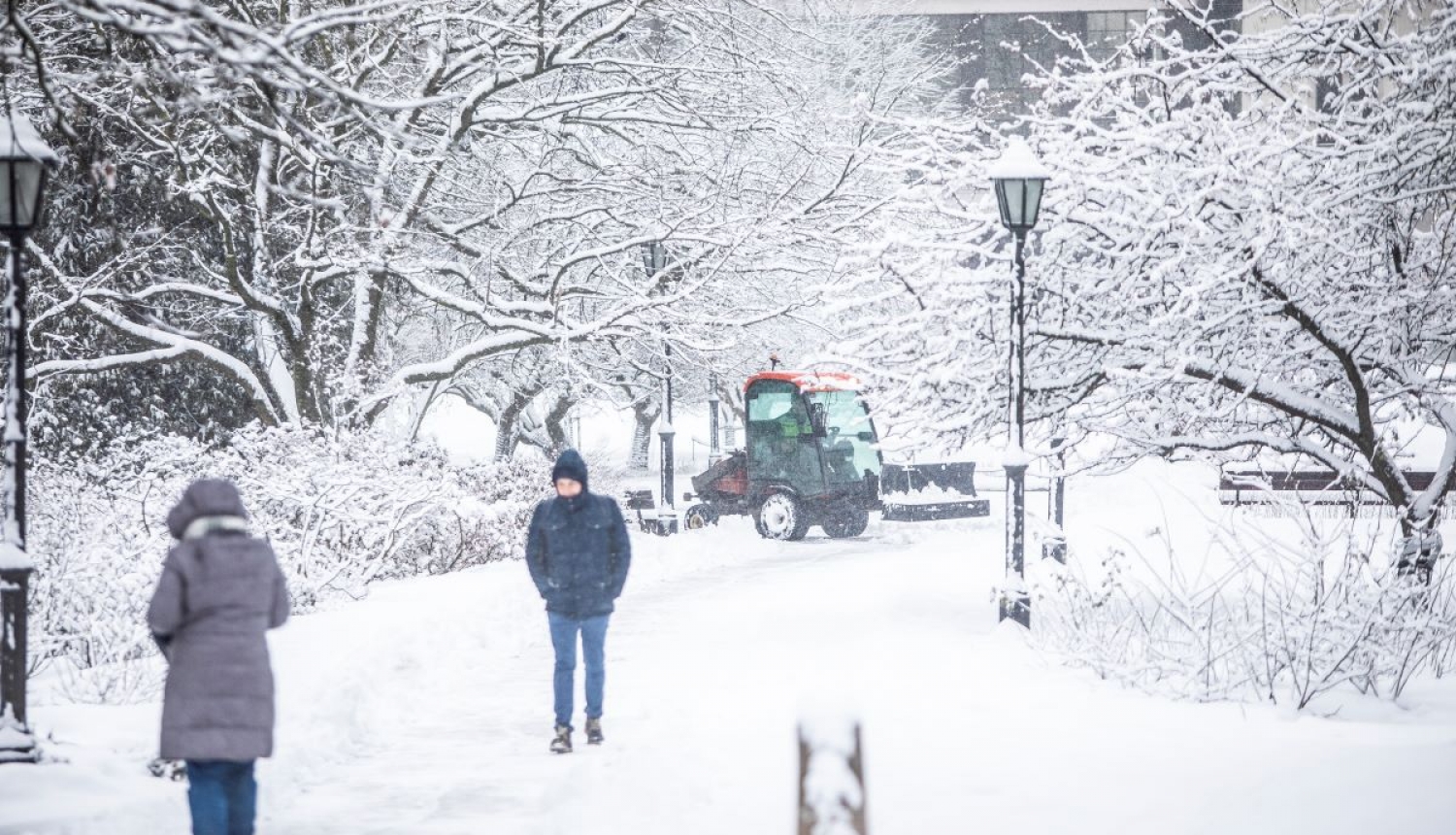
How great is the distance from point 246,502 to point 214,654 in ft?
29.5

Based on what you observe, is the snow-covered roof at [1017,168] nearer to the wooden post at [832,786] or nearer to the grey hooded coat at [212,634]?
the grey hooded coat at [212,634]

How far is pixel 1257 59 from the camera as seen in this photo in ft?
37.3

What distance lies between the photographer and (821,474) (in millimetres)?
25516

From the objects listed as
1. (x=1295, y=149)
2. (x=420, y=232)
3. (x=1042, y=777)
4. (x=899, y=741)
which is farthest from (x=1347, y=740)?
(x=420, y=232)

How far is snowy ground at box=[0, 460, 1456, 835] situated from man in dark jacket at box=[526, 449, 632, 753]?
41 cm

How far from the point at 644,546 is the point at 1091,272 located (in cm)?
1078

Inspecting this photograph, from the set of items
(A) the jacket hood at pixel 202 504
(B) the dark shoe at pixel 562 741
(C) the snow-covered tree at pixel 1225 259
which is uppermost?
(C) the snow-covered tree at pixel 1225 259

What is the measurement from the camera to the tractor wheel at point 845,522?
2570 centimetres

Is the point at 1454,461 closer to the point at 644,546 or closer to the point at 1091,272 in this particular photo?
the point at 1091,272

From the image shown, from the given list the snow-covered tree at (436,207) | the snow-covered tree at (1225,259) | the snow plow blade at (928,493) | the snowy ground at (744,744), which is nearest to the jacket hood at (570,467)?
the snowy ground at (744,744)

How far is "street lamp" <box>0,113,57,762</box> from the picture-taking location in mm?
7645

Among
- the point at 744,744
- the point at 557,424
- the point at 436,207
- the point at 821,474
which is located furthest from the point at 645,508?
the point at 744,744

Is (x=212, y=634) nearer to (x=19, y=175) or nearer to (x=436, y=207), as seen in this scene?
(x=19, y=175)

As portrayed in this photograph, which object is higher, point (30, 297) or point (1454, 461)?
point (30, 297)
